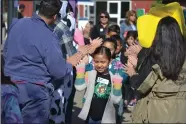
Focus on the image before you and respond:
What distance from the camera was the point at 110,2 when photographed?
25516 mm

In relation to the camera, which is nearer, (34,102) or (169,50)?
(169,50)

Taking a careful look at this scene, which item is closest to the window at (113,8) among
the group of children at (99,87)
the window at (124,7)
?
the window at (124,7)

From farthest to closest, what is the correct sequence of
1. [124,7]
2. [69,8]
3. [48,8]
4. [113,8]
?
1. [113,8]
2. [124,7]
3. [69,8]
4. [48,8]

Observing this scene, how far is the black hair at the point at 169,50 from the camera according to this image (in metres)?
3.71

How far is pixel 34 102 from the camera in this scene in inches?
170

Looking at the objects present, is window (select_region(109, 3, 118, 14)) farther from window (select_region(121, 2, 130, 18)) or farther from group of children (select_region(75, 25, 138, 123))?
group of children (select_region(75, 25, 138, 123))

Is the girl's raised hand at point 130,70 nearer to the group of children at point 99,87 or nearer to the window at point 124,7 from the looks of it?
the group of children at point 99,87

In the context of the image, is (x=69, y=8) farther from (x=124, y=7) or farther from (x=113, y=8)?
(x=113, y=8)

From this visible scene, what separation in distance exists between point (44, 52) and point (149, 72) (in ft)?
3.55

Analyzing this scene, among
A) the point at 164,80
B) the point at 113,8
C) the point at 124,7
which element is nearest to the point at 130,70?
the point at 164,80

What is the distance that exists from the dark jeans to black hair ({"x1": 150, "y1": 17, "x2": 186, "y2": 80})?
121 cm

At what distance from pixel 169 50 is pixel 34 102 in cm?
146

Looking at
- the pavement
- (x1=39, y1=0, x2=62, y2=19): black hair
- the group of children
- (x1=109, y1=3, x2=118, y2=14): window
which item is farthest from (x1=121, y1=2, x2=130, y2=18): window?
(x1=39, y1=0, x2=62, y2=19): black hair

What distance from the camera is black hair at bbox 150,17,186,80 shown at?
371 centimetres
